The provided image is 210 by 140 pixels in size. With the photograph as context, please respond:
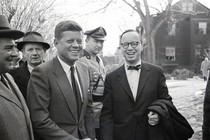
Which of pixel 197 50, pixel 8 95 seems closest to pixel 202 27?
pixel 197 50

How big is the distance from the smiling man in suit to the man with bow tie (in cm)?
37

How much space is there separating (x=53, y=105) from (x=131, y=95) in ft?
3.38

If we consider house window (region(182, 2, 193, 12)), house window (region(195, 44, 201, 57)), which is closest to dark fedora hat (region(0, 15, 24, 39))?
house window (region(195, 44, 201, 57))

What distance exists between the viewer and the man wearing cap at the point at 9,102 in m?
2.22

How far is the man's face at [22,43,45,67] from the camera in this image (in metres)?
4.15

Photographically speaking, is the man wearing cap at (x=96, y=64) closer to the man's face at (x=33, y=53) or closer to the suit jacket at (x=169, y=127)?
the man's face at (x=33, y=53)

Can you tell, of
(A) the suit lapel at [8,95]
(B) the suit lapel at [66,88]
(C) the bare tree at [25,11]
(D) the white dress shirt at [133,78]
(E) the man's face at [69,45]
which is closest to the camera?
(A) the suit lapel at [8,95]

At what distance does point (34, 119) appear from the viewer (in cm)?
269

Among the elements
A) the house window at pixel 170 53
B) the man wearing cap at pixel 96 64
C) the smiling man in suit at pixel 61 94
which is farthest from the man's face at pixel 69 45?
the house window at pixel 170 53

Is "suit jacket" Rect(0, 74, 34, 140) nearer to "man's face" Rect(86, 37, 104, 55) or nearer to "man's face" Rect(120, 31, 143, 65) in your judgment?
"man's face" Rect(120, 31, 143, 65)

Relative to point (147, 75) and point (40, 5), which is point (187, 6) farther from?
point (147, 75)

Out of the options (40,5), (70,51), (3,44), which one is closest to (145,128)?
(70,51)

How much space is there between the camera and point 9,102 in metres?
2.34

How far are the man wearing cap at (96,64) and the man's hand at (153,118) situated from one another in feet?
4.94
